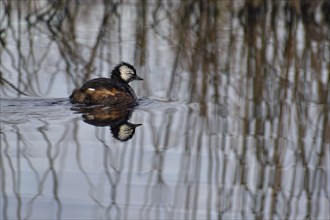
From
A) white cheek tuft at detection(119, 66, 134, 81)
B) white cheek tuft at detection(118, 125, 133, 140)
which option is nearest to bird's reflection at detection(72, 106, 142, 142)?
white cheek tuft at detection(118, 125, 133, 140)

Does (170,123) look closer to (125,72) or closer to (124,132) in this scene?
(124,132)

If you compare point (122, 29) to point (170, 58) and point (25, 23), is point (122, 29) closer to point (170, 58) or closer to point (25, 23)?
point (25, 23)

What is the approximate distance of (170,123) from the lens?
8.54m

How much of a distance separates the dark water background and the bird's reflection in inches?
1.1

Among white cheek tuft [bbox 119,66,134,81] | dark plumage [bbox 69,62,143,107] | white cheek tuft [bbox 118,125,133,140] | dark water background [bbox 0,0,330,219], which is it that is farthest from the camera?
white cheek tuft [bbox 119,66,134,81]

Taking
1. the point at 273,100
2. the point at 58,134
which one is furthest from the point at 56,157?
the point at 273,100

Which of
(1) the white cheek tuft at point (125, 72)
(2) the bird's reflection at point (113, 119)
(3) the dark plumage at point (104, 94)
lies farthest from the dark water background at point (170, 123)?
(1) the white cheek tuft at point (125, 72)

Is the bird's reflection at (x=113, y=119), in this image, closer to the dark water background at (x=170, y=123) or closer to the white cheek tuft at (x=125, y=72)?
the dark water background at (x=170, y=123)

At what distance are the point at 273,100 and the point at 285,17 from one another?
23.3ft

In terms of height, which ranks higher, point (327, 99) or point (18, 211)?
point (327, 99)

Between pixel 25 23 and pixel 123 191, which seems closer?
pixel 123 191

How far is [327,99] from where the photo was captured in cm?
975

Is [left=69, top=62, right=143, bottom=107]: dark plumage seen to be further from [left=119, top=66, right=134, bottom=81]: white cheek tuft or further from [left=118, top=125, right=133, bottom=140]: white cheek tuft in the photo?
[left=118, top=125, right=133, bottom=140]: white cheek tuft

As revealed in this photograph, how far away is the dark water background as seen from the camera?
20.4ft
